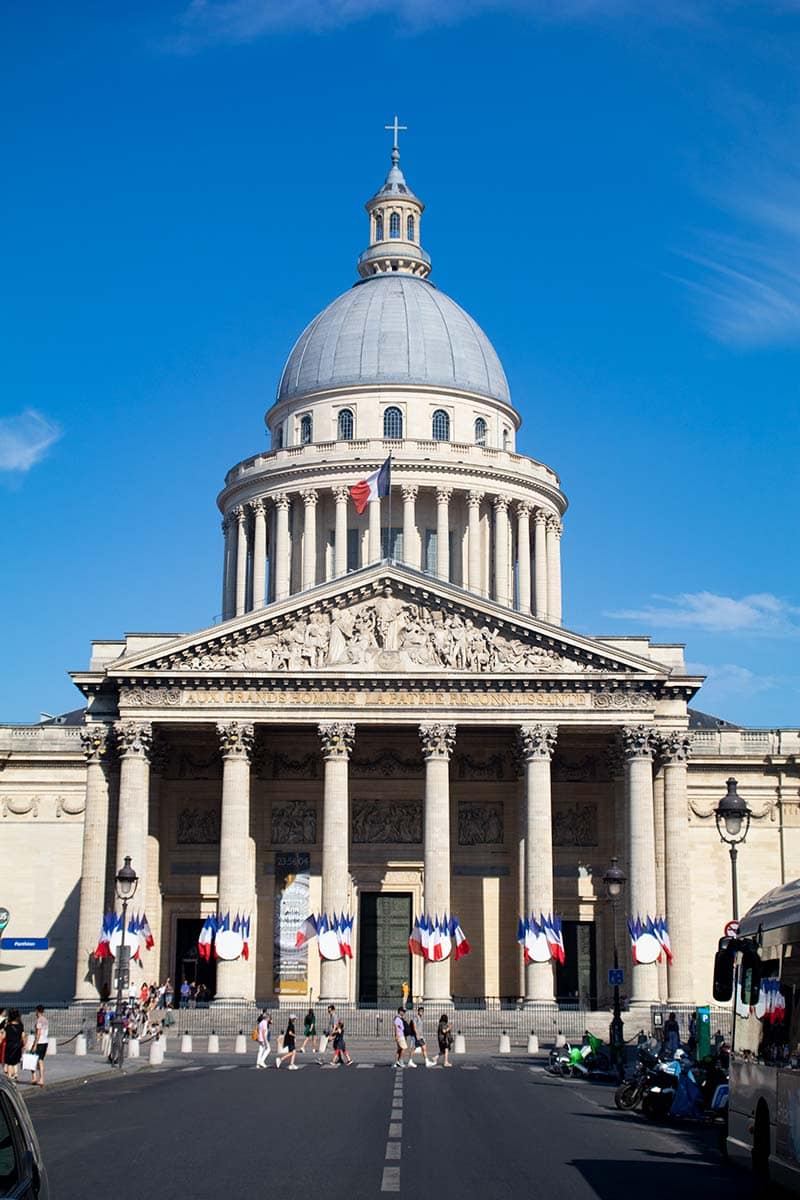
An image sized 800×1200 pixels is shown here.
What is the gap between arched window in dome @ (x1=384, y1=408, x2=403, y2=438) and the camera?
91.3 meters

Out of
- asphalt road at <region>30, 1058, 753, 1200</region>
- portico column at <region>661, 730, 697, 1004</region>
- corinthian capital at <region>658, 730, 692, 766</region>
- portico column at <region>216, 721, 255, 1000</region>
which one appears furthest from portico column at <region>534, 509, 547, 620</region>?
asphalt road at <region>30, 1058, 753, 1200</region>

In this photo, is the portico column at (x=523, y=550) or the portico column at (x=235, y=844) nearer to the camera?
the portico column at (x=235, y=844)

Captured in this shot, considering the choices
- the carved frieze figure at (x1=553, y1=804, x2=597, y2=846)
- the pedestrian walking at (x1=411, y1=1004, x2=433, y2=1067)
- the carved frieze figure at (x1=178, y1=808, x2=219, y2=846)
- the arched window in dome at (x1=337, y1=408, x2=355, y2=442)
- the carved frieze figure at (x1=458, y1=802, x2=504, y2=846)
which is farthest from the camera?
the arched window in dome at (x1=337, y1=408, x2=355, y2=442)

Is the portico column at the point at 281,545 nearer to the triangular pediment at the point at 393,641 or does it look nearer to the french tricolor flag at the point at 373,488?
the french tricolor flag at the point at 373,488

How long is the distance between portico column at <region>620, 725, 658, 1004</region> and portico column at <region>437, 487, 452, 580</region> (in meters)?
23.8

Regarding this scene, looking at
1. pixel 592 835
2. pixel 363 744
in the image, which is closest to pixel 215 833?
pixel 363 744

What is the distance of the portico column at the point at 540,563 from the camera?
88.9m

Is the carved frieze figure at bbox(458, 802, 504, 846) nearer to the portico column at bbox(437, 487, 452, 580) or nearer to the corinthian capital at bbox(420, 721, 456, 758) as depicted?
the corinthian capital at bbox(420, 721, 456, 758)

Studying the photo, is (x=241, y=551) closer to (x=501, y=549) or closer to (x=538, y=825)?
(x=501, y=549)

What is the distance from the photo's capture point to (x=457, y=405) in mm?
92188

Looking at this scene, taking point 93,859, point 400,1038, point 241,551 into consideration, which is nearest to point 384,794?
point 93,859

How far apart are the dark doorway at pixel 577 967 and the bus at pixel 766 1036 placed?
47334 millimetres

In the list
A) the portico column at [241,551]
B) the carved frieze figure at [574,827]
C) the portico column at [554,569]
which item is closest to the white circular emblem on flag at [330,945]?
the carved frieze figure at [574,827]

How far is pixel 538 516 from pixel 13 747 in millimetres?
31311
